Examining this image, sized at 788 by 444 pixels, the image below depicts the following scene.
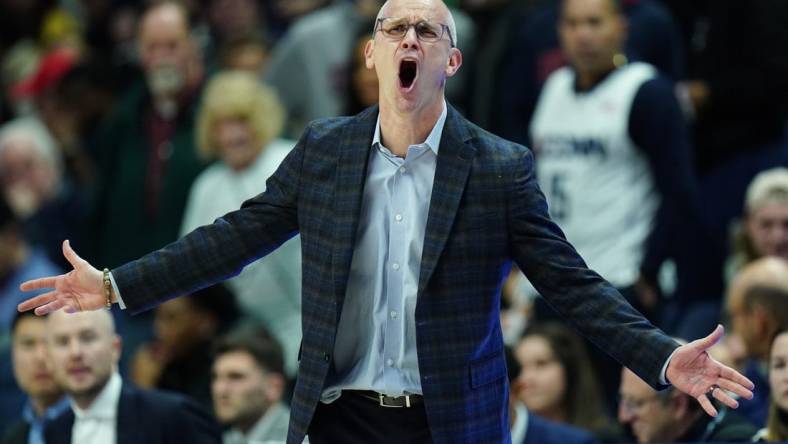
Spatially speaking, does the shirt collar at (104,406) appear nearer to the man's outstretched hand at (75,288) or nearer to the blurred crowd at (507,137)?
the blurred crowd at (507,137)

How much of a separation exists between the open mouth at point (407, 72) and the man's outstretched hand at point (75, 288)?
936 mm

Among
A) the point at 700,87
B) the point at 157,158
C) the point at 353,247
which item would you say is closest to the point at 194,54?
the point at 157,158

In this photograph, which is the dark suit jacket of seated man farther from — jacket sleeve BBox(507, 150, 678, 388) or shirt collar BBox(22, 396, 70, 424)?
jacket sleeve BBox(507, 150, 678, 388)

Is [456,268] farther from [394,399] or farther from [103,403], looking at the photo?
[103,403]

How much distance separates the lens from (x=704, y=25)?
8.48 m

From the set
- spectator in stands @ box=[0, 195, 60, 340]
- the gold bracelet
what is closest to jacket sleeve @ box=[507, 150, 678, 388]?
the gold bracelet

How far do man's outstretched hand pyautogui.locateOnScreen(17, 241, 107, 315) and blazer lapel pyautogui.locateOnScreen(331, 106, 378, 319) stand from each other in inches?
25.2

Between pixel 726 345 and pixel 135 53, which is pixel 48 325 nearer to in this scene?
pixel 726 345

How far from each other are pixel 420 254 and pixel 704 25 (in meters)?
4.69

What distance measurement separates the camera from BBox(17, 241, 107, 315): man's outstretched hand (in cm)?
428

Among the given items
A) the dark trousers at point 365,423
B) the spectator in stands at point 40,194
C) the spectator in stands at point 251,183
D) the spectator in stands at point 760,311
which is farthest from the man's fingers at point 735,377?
the spectator in stands at point 40,194

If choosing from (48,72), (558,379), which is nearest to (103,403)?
(558,379)

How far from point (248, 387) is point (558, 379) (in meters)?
1.31

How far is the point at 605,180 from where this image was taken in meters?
7.21
